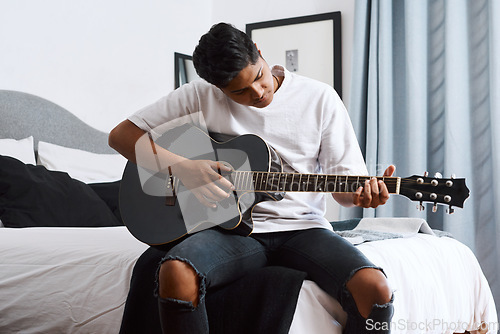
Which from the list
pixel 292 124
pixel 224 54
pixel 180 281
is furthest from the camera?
pixel 292 124

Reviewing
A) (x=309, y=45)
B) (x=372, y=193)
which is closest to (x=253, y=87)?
(x=372, y=193)

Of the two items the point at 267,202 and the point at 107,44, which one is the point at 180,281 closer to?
the point at 267,202

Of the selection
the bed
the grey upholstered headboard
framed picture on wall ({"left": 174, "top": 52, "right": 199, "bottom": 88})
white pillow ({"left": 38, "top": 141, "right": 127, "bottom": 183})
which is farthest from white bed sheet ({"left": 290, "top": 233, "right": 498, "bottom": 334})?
framed picture on wall ({"left": 174, "top": 52, "right": 199, "bottom": 88})

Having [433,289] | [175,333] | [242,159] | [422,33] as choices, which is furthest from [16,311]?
[422,33]

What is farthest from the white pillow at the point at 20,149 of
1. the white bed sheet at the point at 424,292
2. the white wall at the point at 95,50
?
the white bed sheet at the point at 424,292

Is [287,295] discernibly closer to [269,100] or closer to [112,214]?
[269,100]

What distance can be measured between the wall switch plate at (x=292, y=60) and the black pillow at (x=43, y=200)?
1.76 m

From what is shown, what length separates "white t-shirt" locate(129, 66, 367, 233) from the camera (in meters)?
1.50

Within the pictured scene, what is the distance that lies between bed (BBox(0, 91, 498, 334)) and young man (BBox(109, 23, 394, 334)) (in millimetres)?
121

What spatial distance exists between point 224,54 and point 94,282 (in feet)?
2.30

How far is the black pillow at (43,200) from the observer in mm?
2006

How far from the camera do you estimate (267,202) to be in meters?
1.48

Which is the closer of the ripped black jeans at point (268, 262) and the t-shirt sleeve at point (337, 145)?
the ripped black jeans at point (268, 262)

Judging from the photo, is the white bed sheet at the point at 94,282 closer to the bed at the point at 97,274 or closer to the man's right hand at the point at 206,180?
the bed at the point at 97,274
